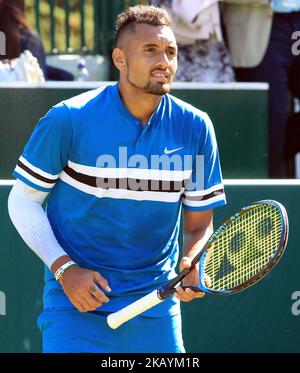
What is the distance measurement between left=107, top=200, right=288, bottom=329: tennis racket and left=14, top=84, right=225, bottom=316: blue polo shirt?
174 millimetres

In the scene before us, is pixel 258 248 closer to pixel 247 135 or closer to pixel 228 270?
pixel 228 270

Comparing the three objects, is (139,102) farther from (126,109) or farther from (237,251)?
(237,251)

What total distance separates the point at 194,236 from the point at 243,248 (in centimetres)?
19

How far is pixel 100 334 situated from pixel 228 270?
545 millimetres

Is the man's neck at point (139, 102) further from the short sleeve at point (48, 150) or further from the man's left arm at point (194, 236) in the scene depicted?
the man's left arm at point (194, 236)

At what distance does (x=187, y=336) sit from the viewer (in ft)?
19.9

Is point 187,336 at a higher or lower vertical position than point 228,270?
lower

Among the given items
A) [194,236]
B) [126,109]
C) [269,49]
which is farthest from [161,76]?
[269,49]

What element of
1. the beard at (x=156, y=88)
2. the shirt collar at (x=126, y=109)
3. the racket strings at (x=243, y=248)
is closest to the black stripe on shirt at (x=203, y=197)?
the racket strings at (x=243, y=248)

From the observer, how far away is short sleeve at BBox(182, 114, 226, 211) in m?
4.64

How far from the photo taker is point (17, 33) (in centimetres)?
759

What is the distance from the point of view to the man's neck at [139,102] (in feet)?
15.0
